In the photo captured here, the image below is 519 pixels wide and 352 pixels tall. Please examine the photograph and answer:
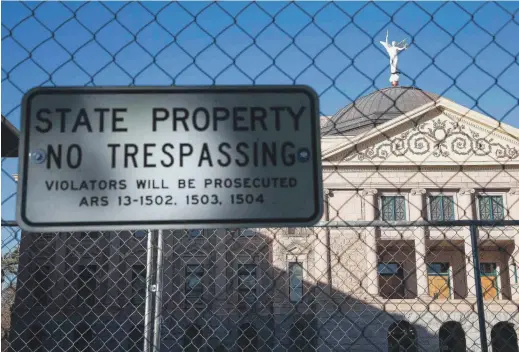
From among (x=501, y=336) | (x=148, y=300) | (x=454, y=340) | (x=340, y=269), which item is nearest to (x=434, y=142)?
(x=501, y=336)

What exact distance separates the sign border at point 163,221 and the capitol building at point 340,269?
40.7 inches

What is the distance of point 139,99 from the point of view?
155 centimetres

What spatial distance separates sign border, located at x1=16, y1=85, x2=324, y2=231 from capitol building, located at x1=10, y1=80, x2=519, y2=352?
1034 millimetres

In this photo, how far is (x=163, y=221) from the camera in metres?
1.42

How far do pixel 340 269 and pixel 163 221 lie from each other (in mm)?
15387

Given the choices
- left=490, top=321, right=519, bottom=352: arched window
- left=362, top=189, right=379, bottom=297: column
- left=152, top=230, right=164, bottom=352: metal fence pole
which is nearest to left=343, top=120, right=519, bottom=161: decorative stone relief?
left=490, top=321, right=519, bottom=352: arched window

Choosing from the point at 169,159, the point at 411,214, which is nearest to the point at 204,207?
the point at 169,159

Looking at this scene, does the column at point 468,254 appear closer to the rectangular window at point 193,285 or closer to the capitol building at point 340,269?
the capitol building at point 340,269

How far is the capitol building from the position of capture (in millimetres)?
5027

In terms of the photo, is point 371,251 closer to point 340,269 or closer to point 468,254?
point 340,269

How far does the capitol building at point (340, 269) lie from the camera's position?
5027 mm

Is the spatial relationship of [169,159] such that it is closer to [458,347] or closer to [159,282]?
[159,282]

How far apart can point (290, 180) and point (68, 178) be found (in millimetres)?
552

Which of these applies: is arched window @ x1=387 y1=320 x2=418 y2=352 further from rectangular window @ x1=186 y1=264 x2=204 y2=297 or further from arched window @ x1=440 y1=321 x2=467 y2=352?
rectangular window @ x1=186 y1=264 x2=204 y2=297
